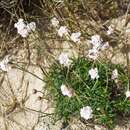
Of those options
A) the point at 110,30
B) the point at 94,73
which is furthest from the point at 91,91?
the point at 110,30

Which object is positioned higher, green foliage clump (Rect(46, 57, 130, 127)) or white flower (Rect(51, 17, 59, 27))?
white flower (Rect(51, 17, 59, 27))

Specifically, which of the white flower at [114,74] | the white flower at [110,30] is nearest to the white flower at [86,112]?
the white flower at [114,74]

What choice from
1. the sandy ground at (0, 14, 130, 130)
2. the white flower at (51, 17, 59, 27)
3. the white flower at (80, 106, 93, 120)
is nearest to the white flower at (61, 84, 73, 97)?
the white flower at (80, 106, 93, 120)

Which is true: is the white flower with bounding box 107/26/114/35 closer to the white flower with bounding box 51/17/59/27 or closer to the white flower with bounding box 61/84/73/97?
the white flower with bounding box 51/17/59/27

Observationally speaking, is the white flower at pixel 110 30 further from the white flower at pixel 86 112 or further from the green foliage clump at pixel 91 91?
the white flower at pixel 86 112

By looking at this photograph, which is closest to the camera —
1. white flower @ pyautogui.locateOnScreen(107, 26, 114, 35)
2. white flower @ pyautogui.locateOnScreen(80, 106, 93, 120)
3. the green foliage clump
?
white flower @ pyautogui.locateOnScreen(80, 106, 93, 120)

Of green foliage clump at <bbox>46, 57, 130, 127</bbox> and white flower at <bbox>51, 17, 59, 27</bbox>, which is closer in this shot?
green foliage clump at <bbox>46, 57, 130, 127</bbox>

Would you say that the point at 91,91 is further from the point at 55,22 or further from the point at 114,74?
the point at 55,22

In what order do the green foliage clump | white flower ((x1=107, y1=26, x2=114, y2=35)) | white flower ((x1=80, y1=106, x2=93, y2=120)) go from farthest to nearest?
white flower ((x1=107, y1=26, x2=114, y2=35))
the green foliage clump
white flower ((x1=80, y1=106, x2=93, y2=120))
